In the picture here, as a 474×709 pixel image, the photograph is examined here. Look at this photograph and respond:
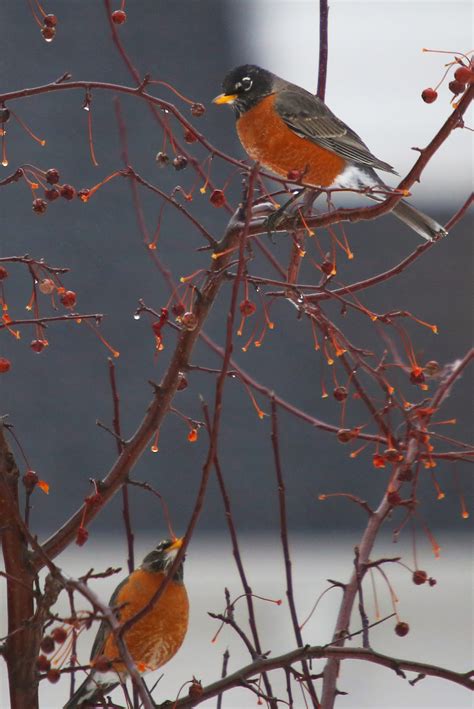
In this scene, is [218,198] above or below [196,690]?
above

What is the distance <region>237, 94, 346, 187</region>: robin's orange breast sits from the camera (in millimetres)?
1415

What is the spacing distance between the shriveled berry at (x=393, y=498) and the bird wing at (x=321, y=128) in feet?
2.03

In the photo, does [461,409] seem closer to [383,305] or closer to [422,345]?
[422,345]

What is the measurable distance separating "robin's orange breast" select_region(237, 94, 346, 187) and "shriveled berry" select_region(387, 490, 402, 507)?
2.03 feet

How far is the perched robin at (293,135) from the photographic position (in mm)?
1410

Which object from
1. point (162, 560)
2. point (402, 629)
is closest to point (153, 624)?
point (162, 560)

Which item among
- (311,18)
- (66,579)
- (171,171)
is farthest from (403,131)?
(66,579)

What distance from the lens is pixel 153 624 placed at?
3.95ft

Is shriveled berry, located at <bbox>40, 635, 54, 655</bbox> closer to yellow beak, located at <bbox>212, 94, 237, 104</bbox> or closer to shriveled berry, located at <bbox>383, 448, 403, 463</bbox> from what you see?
shriveled berry, located at <bbox>383, 448, 403, 463</bbox>

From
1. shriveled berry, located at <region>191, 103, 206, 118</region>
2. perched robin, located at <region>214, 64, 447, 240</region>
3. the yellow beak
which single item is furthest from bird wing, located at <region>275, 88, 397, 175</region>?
shriveled berry, located at <region>191, 103, 206, 118</region>

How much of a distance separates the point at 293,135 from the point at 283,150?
3 cm

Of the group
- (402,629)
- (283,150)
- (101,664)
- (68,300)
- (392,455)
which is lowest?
(101,664)

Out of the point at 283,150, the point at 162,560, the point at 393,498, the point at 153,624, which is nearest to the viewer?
the point at 393,498

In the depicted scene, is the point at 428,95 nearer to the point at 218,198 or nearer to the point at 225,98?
the point at 218,198
